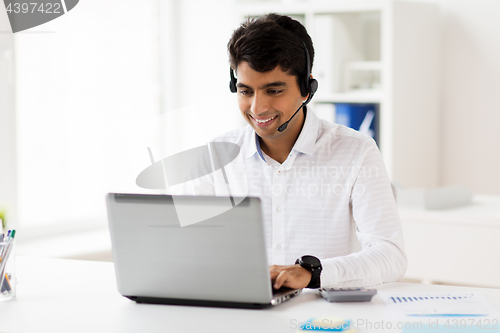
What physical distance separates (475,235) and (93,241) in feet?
5.59

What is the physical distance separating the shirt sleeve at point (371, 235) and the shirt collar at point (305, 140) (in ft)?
0.47

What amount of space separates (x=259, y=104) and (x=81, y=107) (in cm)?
166

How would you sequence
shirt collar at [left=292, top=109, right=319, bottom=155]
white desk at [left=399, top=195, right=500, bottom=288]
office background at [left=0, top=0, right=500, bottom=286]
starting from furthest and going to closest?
office background at [left=0, top=0, right=500, bottom=286]
white desk at [left=399, top=195, right=500, bottom=288]
shirt collar at [left=292, top=109, right=319, bottom=155]

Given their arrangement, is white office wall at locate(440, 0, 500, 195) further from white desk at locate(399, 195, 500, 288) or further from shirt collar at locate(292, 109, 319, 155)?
shirt collar at locate(292, 109, 319, 155)

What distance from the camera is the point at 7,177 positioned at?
8.34ft

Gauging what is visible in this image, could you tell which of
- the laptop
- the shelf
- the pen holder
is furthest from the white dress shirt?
the shelf

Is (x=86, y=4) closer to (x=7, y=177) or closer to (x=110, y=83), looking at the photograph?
(x=110, y=83)

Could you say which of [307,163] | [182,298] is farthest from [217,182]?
[182,298]

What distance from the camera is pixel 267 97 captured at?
4.90 ft

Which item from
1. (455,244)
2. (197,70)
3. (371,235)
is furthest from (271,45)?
(197,70)

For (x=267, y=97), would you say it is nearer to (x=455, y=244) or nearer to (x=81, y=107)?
(x=455, y=244)

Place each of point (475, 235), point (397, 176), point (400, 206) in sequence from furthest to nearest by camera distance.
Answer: point (397, 176), point (400, 206), point (475, 235)

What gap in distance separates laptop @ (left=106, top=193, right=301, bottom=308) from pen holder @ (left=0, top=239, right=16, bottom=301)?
0.87 feet

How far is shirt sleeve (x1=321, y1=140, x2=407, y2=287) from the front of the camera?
4.08 feet
